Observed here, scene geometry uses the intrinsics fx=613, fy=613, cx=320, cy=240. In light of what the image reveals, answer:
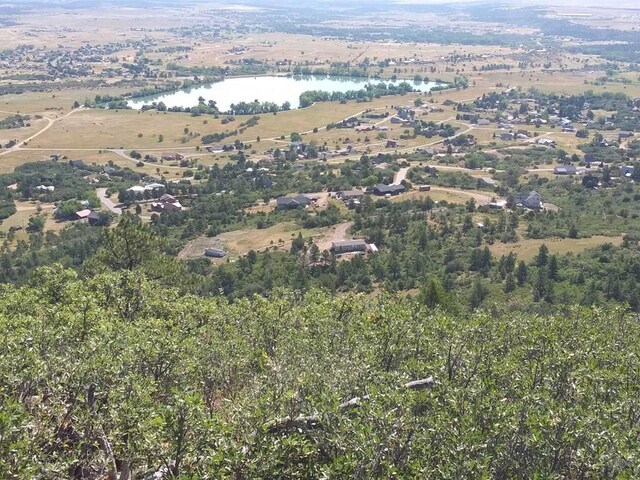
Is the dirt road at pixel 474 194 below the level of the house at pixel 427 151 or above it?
below

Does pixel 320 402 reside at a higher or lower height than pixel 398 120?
higher

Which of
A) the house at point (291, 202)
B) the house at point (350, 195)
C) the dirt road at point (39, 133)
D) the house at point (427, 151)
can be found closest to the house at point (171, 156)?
the dirt road at point (39, 133)

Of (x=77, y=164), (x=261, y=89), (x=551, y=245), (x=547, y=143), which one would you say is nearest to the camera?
(x=551, y=245)

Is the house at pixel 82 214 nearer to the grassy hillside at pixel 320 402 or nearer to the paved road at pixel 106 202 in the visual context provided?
the paved road at pixel 106 202

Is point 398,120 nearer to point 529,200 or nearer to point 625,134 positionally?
point 625,134

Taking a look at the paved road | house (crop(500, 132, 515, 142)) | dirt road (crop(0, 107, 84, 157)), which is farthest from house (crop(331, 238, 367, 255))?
dirt road (crop(0, 107, 84, 157))

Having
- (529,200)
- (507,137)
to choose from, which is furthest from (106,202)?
(507,137)

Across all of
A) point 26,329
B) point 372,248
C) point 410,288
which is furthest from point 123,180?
point 26,329
